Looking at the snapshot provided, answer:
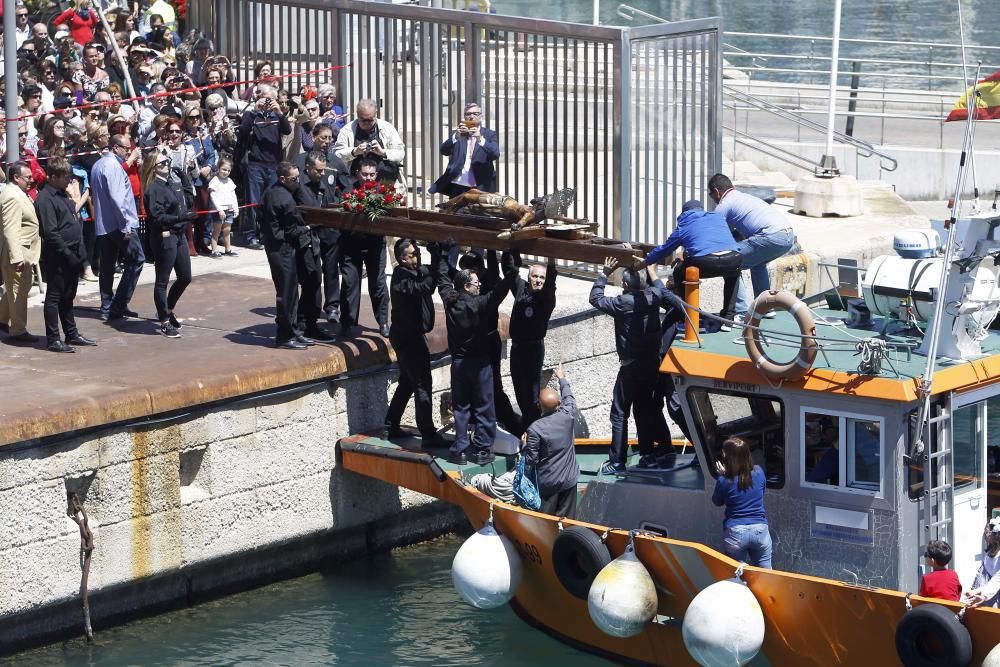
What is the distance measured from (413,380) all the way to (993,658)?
5425 mm

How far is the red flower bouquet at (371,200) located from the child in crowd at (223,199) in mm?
3454

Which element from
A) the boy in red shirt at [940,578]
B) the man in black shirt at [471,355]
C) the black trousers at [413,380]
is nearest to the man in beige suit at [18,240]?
the black trousers at [413,380]

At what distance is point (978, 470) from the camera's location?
422 inches

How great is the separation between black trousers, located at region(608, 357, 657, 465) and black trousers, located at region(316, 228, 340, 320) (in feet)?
9.40

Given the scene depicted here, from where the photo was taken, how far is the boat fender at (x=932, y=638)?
9531 mm

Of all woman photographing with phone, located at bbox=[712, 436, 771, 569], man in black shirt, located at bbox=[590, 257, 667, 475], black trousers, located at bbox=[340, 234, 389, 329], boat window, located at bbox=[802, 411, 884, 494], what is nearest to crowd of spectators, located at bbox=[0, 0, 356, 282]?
black trousers, located at bbox=[340, 234, 389, 329]

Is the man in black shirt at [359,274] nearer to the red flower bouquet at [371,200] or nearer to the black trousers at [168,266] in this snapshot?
the red flower bouquet at [371,200]

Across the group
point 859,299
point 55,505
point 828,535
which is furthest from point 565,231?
point 55,505

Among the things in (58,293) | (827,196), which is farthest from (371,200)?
(827,196)

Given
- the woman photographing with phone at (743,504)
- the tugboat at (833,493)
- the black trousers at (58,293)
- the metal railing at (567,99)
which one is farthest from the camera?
the metal railing at (567,99)

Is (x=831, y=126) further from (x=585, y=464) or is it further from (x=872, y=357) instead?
(x=872, y=357)

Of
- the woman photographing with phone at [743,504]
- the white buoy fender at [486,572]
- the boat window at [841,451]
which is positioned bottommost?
the white buoy fender at [486,572]

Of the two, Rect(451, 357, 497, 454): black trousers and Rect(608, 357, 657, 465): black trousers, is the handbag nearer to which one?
Rect(608, 357, 657, 465): black trousers

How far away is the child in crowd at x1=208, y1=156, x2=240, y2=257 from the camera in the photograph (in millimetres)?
16469
